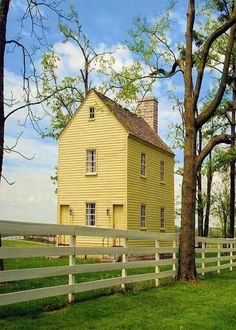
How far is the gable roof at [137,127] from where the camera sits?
2931cm

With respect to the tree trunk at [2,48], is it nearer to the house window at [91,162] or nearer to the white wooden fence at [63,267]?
the white wooden fence at [63,267]

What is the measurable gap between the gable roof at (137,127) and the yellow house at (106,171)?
0.19ft

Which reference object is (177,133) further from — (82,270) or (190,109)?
(82,270)

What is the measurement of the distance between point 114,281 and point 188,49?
796 cm

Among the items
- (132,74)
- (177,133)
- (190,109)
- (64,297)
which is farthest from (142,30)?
(177,133)

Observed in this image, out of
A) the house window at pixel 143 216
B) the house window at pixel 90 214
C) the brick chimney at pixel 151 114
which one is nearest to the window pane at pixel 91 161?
the house window at pixel 90 214

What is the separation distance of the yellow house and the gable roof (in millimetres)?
59

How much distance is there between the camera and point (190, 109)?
51.1 ft

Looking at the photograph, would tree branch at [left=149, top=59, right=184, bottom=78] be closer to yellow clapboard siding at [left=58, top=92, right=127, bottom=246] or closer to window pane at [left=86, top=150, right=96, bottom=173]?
yellow clapboard siding at [left=58, top=92, right=127, bottom=246]

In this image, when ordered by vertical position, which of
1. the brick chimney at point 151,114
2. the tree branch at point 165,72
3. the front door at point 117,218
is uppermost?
the brick chimney at point 151,114

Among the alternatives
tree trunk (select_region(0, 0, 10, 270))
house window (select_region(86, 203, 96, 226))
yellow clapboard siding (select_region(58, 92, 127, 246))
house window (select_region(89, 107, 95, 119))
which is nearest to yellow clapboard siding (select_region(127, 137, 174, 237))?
yellow clapboard siding (select_region(58, 92, 127, 246))

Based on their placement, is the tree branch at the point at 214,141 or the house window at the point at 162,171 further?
the house window at the point at 162,171

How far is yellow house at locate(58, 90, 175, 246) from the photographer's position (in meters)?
28.8

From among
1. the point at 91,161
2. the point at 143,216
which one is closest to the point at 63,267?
the point at 91,161
